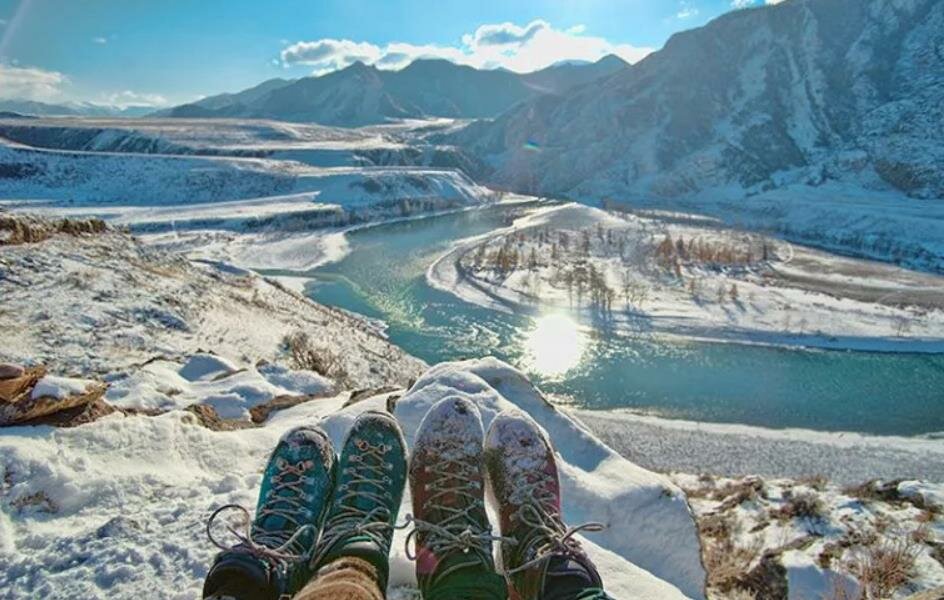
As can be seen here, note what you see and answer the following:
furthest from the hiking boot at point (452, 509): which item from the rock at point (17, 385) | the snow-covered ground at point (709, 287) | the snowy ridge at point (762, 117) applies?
the snowy ridge at point (762, 117)

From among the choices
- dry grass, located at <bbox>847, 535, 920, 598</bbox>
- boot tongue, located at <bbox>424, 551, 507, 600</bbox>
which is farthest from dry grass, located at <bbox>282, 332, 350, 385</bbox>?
boot tongue, located at <bbox>424, 551, 507, 600</bbox>

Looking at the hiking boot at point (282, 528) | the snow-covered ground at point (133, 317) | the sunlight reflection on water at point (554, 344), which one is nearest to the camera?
the hiking boot at point (282, 528)

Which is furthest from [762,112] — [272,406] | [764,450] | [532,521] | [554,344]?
[532,521]

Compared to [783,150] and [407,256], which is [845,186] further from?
[407,256]

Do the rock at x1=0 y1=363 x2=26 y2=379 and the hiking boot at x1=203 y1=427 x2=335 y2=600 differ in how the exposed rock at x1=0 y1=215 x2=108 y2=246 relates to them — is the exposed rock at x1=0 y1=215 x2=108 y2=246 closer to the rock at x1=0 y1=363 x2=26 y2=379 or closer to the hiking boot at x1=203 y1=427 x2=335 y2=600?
the rock at x1=0 y1=363 x2=26 y2=379

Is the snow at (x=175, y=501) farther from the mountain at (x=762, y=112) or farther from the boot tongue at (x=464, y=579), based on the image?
the mountain at (x=762, y=112)

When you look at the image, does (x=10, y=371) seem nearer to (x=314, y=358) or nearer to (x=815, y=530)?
(x=815, y=530)
